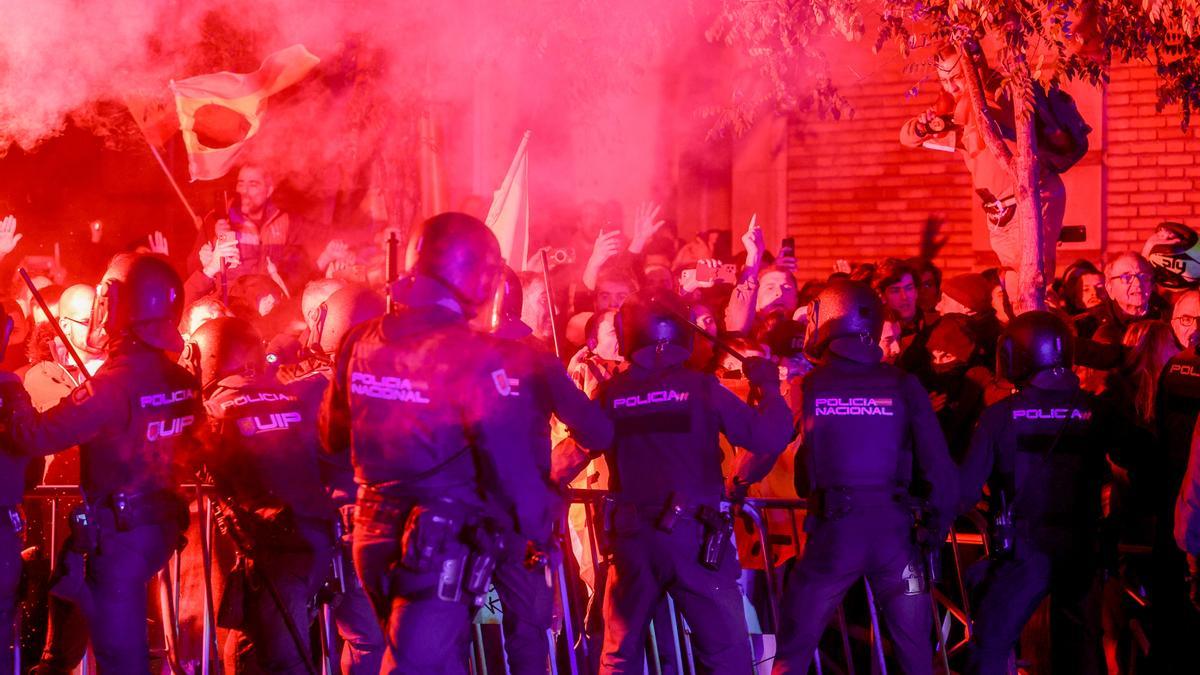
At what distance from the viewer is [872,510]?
20.9 feet

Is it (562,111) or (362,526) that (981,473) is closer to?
(362,526)

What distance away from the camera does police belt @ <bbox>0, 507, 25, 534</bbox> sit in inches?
243

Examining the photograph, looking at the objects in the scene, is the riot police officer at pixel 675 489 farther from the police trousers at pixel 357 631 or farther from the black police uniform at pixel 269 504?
the black police uniform at pixel 269 504

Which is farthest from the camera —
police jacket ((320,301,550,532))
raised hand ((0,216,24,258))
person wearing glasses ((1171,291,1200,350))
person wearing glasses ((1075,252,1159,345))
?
raised hand ((0,216,24,258))

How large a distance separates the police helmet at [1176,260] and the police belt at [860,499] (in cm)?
507

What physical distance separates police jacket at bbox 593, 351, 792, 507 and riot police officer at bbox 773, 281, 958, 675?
0.31 m

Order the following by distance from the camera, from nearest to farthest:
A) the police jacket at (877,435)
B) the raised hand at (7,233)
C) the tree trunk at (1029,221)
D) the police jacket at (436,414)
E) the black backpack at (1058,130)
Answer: the police jacket at (436,414) → the police jacket at (877,435) → the tree trunk at (1029,221) → the raised hand at (7,233) → the black backpack at (1058,130)

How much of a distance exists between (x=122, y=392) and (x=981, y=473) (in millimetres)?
4144

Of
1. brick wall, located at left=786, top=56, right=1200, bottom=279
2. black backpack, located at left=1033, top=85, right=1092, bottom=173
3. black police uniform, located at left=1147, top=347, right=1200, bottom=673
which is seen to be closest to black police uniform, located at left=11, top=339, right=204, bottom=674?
black police uniform, located at left=1147, top=347, right=1200, bottom=673

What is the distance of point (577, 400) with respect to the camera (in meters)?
5.42

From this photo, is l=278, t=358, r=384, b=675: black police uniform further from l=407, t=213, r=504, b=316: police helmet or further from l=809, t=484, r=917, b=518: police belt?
l=809, t=484, r=917, b=518: police belt

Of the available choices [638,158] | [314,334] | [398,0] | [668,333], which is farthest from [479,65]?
[668,333]

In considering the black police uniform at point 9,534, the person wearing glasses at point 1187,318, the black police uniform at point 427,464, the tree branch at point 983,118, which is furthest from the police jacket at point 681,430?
the tree branch at point 983,118

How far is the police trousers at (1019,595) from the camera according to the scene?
256 inches
